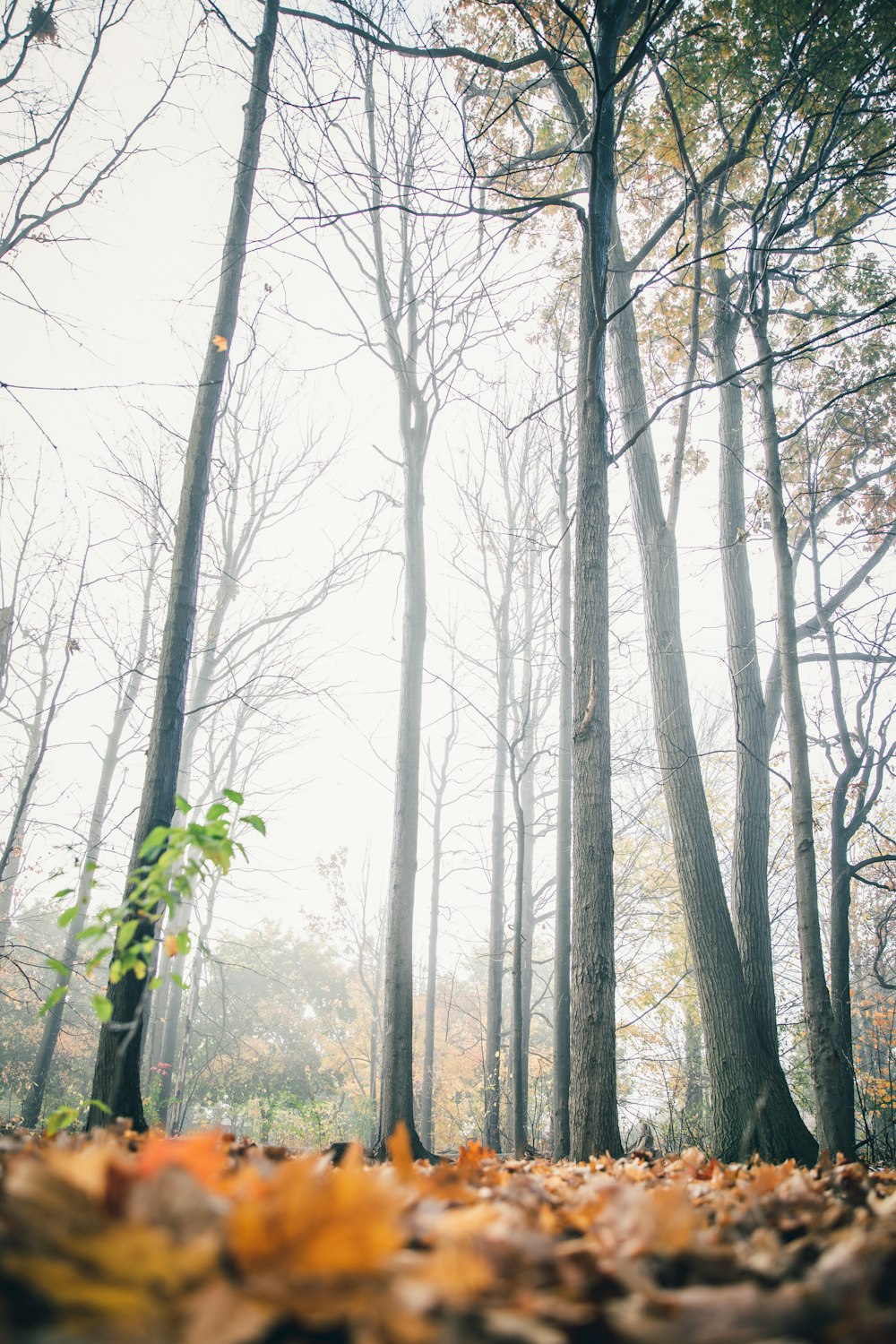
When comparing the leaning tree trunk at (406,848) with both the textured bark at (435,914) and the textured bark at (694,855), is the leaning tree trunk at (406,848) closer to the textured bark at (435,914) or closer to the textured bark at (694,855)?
the textured bark at (694,855)

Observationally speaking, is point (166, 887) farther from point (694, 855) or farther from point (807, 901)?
point (694, 855)

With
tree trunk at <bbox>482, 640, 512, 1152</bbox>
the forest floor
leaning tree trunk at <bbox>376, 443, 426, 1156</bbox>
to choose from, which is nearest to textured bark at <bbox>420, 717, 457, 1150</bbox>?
tree trunk at <bbox>482, 640, 512, 1152</bbox>

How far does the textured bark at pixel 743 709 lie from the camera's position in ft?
15.6

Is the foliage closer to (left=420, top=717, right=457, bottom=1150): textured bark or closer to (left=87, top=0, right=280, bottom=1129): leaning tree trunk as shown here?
(left=87, top=0, right=280, bottom=1129): leaning tree trunk

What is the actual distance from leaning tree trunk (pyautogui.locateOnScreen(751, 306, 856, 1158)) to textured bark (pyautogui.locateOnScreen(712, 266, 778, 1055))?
0.51 m

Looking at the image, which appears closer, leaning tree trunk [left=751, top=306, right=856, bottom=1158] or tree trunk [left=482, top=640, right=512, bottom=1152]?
leaning tree trunk [left=751, top=306, right=856, bottom=1158]

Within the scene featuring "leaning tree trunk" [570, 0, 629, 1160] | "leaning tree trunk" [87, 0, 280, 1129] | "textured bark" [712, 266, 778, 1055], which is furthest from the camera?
"textured bark" [712, 266, 778, 1055]

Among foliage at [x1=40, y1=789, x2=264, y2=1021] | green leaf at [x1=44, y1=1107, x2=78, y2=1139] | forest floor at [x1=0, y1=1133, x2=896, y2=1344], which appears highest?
foliage at [x1=40, y1=789, x2=264, y2=1021]

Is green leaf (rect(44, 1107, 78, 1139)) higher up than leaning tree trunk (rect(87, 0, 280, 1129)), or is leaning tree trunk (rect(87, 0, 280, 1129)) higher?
leaning tree trunk (rect(87, 0, 280, 1129))

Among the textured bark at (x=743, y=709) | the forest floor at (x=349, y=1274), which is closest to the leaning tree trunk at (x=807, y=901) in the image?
the textured bark at (x=743, y=709)

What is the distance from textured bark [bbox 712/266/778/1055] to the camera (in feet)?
15.6

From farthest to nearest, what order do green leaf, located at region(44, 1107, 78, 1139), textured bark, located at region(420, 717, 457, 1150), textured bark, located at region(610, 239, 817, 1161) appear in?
textured bark, located at region(420, 717, 457, 1150) → textured bark, located at region(610, 239, 817, 1161) → green leaf, located at region(44, 1107, 78, 1139)

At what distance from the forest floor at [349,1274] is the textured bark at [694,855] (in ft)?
10.0

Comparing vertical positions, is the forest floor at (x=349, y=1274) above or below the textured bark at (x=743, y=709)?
below
